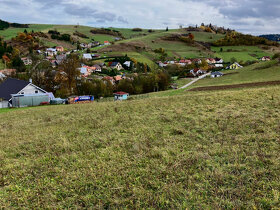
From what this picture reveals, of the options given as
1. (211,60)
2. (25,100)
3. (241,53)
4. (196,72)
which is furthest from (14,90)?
(241,53)

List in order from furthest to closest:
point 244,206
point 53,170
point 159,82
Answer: point 159,82
point 53,170
point 244,206

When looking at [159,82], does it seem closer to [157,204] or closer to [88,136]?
[88,136]

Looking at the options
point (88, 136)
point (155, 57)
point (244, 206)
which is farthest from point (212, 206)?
point (155, 57)

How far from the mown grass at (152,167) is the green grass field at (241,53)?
445 feet

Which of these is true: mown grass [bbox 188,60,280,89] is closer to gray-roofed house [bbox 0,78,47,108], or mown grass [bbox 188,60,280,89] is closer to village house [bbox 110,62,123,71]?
gray-roofed house [bbox 0,78,47,108]

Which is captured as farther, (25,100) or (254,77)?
(254,77)

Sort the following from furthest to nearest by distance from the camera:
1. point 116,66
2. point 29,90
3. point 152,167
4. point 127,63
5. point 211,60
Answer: point 211,60 < point 127,63 < point 116,66 < point 29,90 < point 152,167

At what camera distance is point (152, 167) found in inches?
224

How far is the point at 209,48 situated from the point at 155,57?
55.2 m

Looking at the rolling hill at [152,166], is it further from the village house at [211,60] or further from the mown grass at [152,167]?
the village house at [211,60]

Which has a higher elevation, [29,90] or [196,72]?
[196,72]

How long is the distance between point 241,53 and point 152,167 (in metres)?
158

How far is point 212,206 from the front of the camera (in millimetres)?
4070

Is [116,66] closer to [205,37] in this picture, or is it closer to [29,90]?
[29,90]
